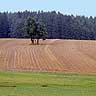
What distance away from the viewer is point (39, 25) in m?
104

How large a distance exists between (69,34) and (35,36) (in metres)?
64.5

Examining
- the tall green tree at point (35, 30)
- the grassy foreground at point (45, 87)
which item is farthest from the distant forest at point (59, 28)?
the grassy foreground at point (45, 87)

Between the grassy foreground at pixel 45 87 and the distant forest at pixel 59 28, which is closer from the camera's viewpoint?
the grassy foreground at pixel 45 87

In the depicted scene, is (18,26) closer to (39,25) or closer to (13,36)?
(13,36)

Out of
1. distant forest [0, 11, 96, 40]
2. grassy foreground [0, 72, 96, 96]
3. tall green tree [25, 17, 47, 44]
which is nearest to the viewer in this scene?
grassy foreground [0, 72, 96, 96]

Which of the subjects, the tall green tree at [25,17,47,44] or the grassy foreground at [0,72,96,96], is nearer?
the grassy foreground at [0,72,96,96]

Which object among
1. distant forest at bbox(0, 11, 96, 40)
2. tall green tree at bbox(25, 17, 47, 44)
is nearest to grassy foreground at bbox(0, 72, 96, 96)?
tall green tree at bbox(25, 17, 47, 44)

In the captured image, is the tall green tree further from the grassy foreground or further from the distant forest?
the grassy foreground

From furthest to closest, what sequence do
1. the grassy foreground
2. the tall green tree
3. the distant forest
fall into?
the distant forest → the tall green tree → the grassy foreground

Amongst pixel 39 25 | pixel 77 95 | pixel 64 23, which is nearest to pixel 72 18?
pixel 64 23

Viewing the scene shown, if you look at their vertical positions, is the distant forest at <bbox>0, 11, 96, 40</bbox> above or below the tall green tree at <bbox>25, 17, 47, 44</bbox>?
below

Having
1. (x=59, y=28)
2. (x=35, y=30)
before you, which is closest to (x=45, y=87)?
(x=35, y=30)

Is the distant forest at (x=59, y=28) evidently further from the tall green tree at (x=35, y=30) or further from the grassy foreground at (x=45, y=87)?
the grassy foreground at (x=45, y=87)

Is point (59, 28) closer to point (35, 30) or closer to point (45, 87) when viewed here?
point (35, 30)
